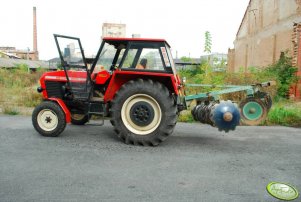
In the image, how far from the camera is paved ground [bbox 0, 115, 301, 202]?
318cm

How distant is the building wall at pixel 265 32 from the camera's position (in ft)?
58.3

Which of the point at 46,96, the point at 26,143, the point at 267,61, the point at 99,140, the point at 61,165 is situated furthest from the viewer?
the point at 267,61

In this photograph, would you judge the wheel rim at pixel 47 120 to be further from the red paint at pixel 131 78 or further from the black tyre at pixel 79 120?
the black tyre at pixel 79 120

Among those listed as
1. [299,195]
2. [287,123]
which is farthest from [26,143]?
[287,123]

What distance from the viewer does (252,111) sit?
5.61m

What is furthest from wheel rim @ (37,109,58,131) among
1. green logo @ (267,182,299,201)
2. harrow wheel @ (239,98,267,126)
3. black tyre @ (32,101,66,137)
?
green logo @ (267,182,299,201)

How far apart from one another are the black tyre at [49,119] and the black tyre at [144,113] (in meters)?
1.07

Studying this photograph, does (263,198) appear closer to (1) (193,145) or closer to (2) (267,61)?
(1) (193,145)

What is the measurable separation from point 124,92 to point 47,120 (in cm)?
166

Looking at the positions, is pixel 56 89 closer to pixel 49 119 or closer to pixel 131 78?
pixel 49 119

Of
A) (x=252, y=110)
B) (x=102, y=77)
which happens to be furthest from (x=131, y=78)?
(x=252, y=110)

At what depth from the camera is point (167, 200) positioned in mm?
3027

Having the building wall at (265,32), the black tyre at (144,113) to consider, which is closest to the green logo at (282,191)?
the black tyre at (144,113)

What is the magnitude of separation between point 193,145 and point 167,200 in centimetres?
245
